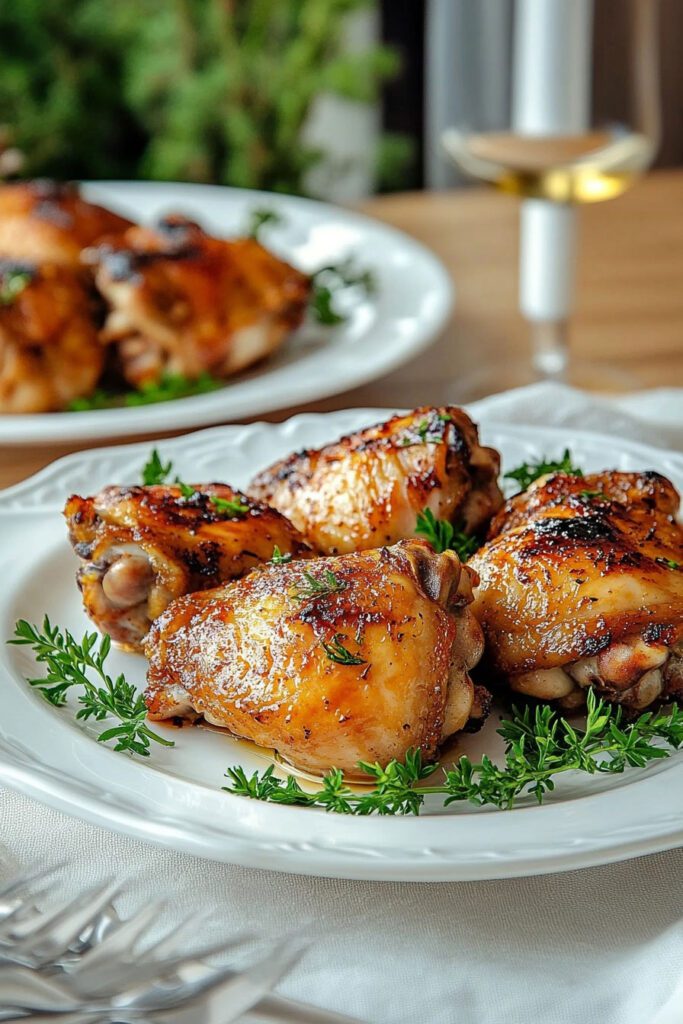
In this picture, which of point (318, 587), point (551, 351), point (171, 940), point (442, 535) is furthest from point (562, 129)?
point (171, 940)

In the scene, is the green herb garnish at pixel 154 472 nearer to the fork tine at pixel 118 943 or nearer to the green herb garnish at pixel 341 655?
the green herb garnish at pixel 341 655

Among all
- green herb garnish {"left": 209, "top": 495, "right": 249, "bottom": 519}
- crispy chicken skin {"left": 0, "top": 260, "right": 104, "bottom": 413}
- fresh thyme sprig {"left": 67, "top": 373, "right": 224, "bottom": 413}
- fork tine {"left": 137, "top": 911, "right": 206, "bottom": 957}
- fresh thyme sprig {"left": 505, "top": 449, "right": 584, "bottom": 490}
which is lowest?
fresh thyme sprig {"left": 67, "top": 373, "right": 224, "bottom": 413}

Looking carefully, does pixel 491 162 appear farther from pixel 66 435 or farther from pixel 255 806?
pixel 255 806

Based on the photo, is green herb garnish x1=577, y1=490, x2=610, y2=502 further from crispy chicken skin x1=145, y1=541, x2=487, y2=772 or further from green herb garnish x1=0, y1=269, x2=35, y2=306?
green herb garnish x1=0, y1=269, x2=35, y2=306

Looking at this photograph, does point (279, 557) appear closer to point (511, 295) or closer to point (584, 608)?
point (584, 608)

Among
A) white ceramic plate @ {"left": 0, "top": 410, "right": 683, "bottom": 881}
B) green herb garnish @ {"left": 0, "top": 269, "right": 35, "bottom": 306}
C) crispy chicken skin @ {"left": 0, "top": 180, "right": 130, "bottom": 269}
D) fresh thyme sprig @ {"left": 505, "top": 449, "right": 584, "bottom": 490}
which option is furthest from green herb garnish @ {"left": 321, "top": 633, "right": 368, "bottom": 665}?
crispy chicken skin @ {"left": 0, "top": 180, "right": 130, "bottom": 269}

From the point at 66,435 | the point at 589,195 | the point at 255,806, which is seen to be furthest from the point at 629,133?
the point at 255,806

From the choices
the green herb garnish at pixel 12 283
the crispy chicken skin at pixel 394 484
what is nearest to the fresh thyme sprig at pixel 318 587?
the crispy chicken skin at pixel 394 484
